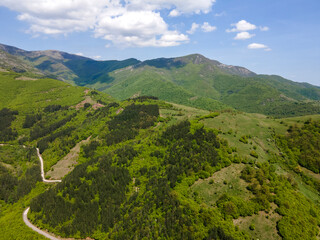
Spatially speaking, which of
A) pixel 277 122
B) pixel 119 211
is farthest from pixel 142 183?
pixel 277 122

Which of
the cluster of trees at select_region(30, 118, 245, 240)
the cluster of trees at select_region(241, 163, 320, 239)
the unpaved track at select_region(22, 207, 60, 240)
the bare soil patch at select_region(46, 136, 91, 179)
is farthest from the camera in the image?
the bare soil patch at select_region(46, 136, 91, 179)

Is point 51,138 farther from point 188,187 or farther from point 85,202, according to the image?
point 188,187

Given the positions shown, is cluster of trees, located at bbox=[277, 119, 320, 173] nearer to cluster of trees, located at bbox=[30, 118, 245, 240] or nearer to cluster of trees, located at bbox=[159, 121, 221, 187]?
cluster of trees, located at bbox=[159, 121, 221, 187]

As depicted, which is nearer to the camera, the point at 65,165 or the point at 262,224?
the point at 262,224

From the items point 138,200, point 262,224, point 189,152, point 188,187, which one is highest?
point 189,152

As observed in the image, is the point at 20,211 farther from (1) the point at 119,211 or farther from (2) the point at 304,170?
(2) the point at 304,170

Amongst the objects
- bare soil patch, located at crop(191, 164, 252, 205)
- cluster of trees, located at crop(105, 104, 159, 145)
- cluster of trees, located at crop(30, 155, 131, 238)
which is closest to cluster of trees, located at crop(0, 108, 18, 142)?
cluster of trees, located at crop(105, 104, 159, 145)

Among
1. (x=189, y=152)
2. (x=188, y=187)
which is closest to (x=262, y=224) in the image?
(x=188, y=187)

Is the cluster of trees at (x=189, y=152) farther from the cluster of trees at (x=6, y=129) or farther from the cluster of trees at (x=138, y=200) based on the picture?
the cluster of trees at (x=6, y=129)

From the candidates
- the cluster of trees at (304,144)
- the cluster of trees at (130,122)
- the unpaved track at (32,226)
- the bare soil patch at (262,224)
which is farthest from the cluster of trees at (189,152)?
the unpaved track at (32,226)
